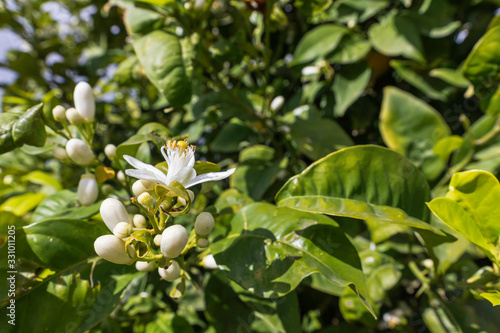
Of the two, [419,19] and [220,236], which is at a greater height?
[419,19]

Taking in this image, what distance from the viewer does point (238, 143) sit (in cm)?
118

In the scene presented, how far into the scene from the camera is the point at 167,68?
83cm

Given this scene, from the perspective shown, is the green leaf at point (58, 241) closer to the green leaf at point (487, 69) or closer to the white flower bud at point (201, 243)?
the white flower bud at point (201, 243)

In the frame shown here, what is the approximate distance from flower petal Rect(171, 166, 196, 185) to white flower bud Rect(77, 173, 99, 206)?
0.29 meters

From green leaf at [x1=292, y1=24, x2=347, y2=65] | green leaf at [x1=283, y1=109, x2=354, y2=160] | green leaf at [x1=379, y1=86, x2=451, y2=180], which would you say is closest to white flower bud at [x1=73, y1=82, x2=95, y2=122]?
green leaf at [x1=283, y1=109, x2=354, y2=160]

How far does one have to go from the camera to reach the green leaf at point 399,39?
1.12 metres

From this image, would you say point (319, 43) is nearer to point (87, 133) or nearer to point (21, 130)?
point (87, 133)

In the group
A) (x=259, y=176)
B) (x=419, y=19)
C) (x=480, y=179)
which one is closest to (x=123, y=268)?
(x=259, y=176)

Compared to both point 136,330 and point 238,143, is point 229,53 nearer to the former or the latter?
point 238,143

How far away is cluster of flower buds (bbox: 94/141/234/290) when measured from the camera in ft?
1.81

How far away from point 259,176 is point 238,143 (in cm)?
18

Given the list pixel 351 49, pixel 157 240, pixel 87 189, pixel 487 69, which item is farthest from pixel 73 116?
pixel 487 69

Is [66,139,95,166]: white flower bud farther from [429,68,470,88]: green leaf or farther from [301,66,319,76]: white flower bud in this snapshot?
[429,68,470,88]: green leaf

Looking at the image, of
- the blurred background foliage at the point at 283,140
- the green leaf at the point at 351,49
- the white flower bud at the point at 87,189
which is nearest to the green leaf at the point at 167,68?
the blurred background foliage at the point at 283,140
